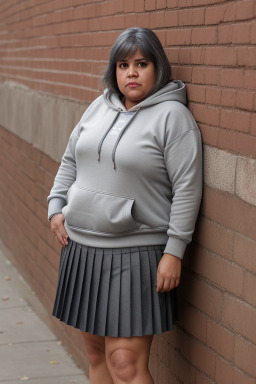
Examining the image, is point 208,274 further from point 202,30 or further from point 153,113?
point 202,30

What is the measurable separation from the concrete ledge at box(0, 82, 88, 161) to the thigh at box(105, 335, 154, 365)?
200 centimetres

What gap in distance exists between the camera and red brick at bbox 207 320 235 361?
3389 mm

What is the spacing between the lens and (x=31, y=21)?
7238 millimetres

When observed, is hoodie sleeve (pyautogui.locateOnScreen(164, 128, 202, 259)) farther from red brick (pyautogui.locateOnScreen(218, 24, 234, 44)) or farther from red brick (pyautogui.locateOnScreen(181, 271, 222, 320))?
red brick (pyautogui.locateOnScreen(218, 24, 234, 44))

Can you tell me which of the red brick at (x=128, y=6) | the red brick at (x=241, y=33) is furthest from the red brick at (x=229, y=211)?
the red brick at (x=128, y=6)

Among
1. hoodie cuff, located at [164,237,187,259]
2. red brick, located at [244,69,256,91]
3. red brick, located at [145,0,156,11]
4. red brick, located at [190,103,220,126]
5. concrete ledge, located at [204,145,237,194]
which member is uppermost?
red brick, located at [145,0,156,11]

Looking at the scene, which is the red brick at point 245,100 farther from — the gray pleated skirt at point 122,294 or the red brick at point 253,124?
the gray pleated skirt at point 122,294

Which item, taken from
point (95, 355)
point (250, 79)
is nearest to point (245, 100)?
point (250, 79)

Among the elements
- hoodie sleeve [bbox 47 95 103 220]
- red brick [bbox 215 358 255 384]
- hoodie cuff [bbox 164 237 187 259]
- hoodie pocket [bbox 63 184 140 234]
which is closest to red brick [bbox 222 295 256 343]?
red brick [bbox 215 358 255 384]

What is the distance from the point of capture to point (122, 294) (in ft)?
11.8

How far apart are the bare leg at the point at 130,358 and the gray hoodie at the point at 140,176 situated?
43 cm

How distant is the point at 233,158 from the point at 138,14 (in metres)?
1.34

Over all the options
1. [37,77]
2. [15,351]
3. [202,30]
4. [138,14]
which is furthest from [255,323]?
[37,77]

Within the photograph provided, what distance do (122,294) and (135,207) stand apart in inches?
15.3
